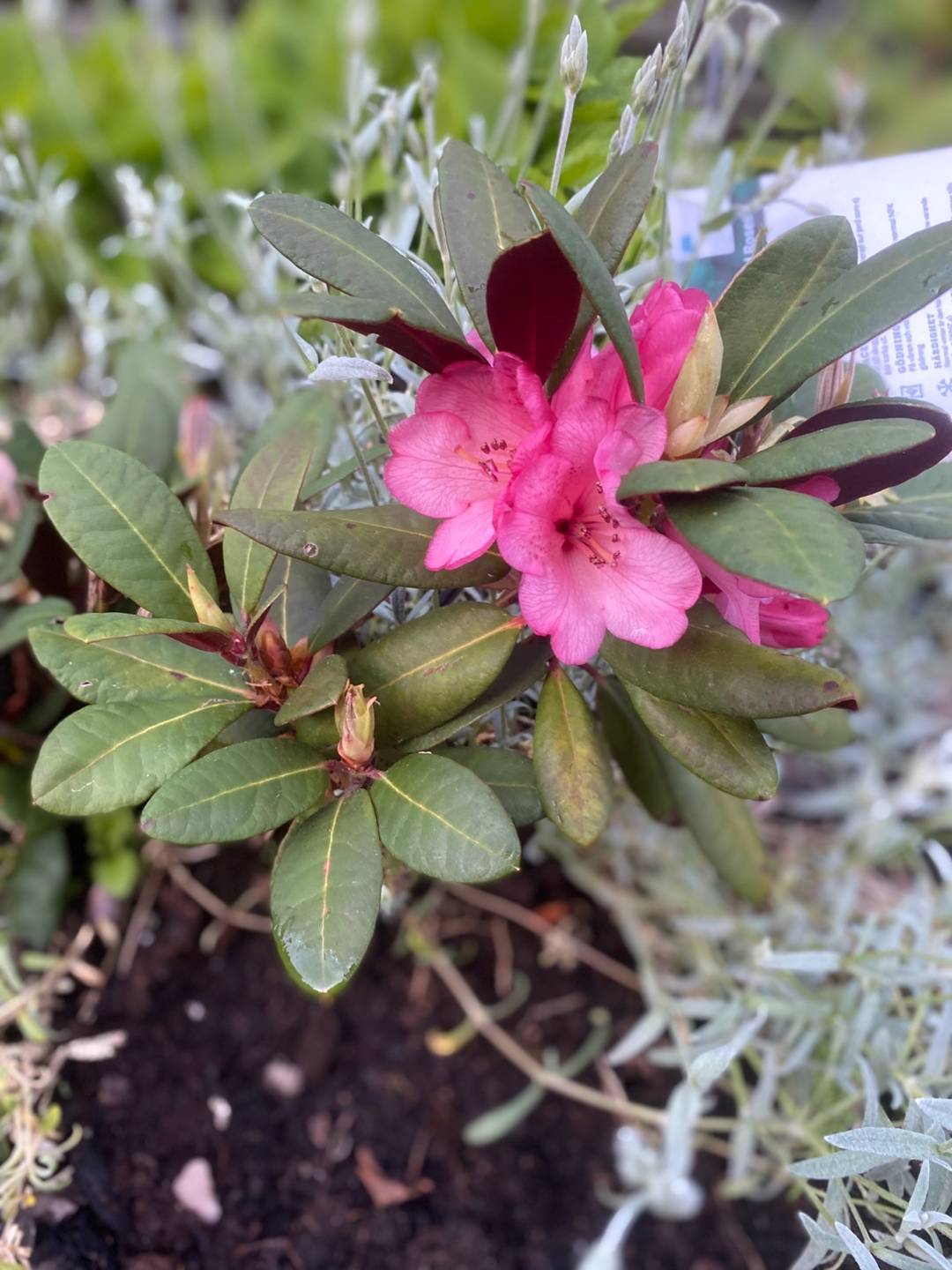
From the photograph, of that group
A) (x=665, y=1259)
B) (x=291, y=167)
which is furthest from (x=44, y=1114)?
(x=291, y=167)

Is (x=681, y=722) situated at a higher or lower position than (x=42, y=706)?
higher

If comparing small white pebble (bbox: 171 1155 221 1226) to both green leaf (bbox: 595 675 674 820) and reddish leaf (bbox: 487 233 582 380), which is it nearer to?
green leaf (bbox: 595 675 674 820)

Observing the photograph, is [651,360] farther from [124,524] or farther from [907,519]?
[124,524]

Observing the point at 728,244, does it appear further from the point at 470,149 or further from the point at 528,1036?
the point at 528,1036

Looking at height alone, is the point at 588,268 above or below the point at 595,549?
above

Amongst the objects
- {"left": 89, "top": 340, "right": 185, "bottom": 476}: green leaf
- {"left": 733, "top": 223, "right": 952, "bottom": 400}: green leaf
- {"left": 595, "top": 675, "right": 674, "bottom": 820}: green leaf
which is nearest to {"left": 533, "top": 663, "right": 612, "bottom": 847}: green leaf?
{"left": 595, "top": 675, "right": 674, "bottom": 820}: green leaf

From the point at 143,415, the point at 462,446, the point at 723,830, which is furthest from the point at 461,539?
the point at 143,415

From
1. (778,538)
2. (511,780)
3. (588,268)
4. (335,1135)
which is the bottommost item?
(335,1135)
